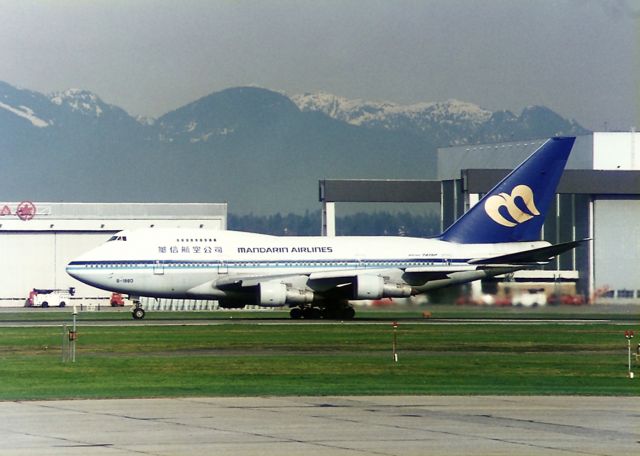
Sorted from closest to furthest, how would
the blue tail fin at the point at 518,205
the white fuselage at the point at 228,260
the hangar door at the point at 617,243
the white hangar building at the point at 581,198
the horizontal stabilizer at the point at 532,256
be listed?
the horizontal stabilizer at the point at 532,256
the white fuselage at the point at 228,260
the blue tail fin at the point at 518,205
the hangar door at the point at 617,243
the white hangar building at the point at 581,198

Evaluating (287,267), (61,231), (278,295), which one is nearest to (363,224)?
(61,231)

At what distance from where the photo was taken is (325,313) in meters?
77.7

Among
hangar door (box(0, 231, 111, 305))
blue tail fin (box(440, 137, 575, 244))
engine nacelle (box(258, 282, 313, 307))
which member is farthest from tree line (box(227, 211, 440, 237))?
engine nacelle (box(258, 282, 313, 307))

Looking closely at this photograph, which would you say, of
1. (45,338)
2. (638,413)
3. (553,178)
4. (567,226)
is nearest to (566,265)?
(567,226)

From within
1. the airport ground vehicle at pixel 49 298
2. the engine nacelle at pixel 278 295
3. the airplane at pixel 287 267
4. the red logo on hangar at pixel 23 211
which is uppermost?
the red logo on hangar at pixel 23 211

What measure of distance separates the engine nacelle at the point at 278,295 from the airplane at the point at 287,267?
0.19 feet

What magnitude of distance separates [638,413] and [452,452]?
29.4 ft

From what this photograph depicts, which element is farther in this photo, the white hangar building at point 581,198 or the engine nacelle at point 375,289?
the white hangar building at point 581,198

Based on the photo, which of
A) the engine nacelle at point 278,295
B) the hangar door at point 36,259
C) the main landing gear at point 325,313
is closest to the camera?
the engine nacelle at point 278,295

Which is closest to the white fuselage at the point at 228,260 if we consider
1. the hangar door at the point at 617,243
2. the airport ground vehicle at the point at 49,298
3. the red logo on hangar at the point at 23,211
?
the hangar door at the point at 617,243

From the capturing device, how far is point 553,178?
8381 centimetres

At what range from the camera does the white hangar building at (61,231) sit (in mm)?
120688

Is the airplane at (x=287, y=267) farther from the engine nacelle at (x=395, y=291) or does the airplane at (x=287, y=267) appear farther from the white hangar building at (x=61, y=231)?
the white hangar building at (x=61, y=231)

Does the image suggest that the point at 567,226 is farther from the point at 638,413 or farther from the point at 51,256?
the point at 638,413
